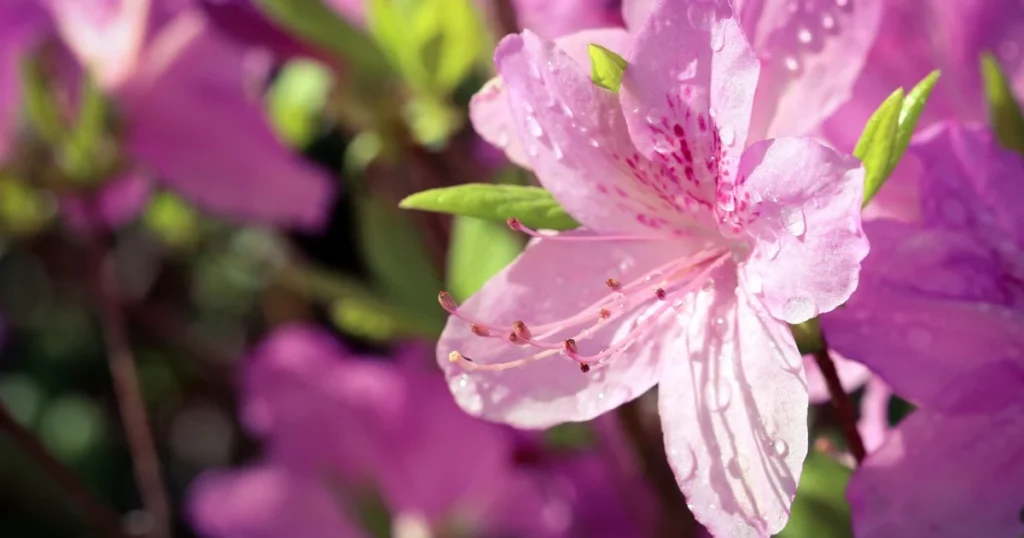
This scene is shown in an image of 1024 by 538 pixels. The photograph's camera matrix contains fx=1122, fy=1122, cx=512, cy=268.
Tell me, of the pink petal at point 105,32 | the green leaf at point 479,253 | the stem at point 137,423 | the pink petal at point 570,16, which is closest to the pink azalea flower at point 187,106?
the pink petal at point 105,32

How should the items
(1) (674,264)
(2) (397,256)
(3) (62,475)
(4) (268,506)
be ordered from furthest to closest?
(4) (268,506), (2) (397,256), (3) (62,475), (1) (674,264)

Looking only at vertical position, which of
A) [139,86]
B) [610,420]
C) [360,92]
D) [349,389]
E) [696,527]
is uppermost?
[139,86]

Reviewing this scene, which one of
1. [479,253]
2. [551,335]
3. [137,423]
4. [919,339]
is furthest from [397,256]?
[919,339]

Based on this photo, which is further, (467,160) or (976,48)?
(467,160)

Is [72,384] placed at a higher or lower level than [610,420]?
higher

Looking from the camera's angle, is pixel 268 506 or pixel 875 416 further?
pixel 268 506

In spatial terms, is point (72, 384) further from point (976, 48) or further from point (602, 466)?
point (976, 48)

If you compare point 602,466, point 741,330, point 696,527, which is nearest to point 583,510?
point 602,466

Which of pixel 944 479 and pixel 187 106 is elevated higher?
pixel 187 106

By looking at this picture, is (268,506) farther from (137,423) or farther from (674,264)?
(674,264)
